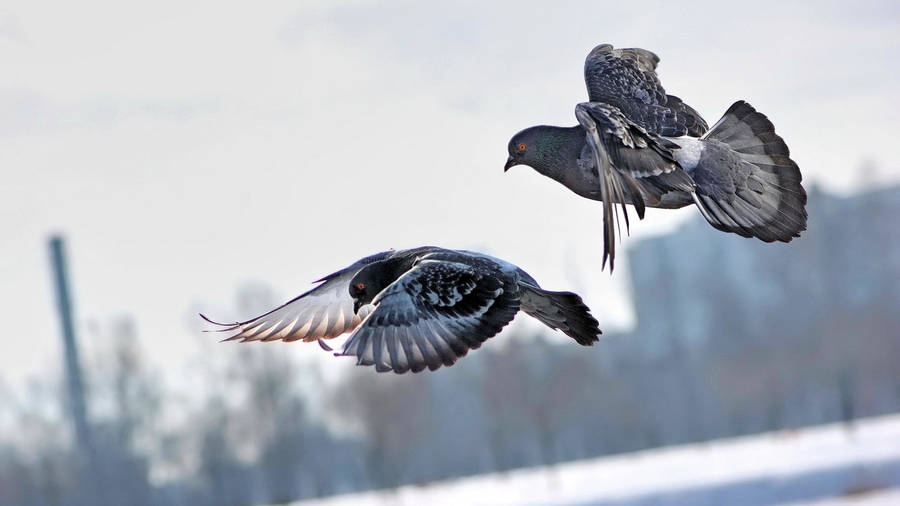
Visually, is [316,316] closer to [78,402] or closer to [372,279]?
[372,279]

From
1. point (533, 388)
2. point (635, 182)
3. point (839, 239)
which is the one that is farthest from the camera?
point (839, 239)

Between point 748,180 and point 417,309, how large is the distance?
5.18ft

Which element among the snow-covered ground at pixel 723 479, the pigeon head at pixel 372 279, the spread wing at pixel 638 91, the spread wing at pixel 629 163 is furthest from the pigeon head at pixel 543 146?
the snow-covered ground at pixel 723 479

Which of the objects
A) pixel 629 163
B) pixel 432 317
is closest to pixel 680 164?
pixel 629 163

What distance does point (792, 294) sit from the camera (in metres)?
78.8

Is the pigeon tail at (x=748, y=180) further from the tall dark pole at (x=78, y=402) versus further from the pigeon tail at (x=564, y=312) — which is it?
the tall dark pole at (x=78, y=402)

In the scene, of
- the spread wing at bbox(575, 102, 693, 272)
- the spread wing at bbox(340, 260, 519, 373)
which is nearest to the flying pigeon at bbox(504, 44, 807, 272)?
the spread wing at bbox(575, 102, 693, 272)

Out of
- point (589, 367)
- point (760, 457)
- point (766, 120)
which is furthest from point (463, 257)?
point (589, 367)

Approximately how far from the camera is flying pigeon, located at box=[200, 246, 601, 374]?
18.9 feet

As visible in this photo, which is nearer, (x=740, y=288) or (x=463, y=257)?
(x=463, y=257)

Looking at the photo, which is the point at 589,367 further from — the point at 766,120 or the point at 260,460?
the point at 766,120

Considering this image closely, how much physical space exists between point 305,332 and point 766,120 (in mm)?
2333

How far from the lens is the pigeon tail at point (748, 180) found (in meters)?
6.02

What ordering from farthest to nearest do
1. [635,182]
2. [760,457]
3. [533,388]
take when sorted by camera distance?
1. [533,388]
2. [760,457]
3. [635,182]
